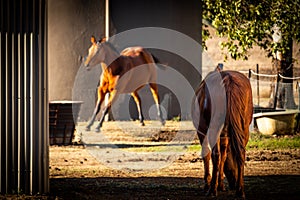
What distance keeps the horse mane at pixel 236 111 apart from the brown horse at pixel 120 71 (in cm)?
606

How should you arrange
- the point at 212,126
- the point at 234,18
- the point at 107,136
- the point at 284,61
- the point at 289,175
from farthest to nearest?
the point at 284,61, the point at 234,18, the point at 107,136, the point at 289,175, the point at 212,126

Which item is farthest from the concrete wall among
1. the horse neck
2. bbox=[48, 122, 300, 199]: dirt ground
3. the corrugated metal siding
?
the corrugated metal siding

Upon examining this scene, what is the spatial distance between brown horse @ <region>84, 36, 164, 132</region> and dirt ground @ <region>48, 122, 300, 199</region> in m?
2.18

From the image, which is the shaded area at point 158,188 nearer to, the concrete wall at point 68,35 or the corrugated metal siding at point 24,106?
the corrugated metal siding at point 24,106

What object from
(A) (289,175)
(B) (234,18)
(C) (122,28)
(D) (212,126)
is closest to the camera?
(D) (212,126)

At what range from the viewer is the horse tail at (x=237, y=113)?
5.91 m

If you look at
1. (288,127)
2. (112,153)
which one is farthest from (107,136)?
(288,127)

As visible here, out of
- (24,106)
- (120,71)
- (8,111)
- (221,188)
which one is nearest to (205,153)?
(221,188)

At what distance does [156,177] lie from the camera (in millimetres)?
7602

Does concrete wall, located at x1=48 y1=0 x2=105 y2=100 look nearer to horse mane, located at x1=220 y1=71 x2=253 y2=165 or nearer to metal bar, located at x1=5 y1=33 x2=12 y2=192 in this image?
metal bar, located at x1=5 y1=33 x2=12 y2=192

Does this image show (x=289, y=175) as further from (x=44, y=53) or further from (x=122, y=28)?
(x=122, y=28)

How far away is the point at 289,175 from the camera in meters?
7.67

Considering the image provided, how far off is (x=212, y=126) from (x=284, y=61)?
10.7 metres

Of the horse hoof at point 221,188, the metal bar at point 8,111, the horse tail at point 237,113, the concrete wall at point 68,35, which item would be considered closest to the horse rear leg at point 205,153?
the horse hoof at point 221,188
